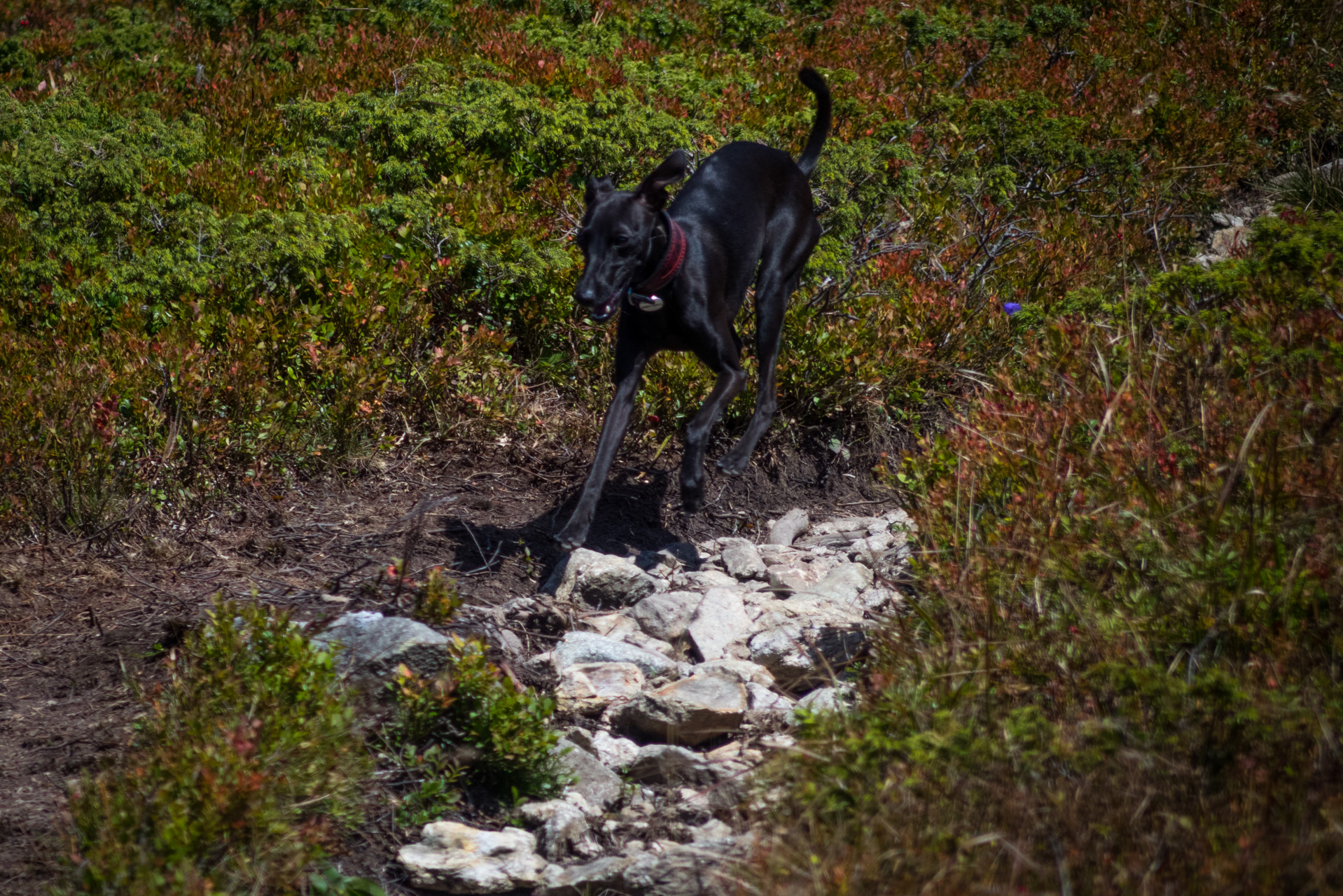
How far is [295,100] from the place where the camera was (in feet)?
25.6

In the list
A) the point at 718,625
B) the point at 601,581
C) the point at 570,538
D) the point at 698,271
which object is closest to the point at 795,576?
the point at 718,625

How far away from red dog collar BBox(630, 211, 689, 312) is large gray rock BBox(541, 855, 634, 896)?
254 cm

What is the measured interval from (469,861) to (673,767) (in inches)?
28.9

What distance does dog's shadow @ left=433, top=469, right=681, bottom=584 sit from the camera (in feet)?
15.7

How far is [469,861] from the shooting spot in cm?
295

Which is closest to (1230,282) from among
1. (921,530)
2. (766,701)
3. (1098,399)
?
(1098,399)

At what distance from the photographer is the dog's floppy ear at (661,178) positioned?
183 inches

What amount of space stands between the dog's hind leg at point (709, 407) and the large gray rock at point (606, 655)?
1039 millimetres

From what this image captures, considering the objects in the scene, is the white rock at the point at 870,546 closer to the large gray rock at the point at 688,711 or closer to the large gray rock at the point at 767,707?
the large gray rock at the point at 767,707

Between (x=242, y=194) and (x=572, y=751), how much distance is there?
14.9ft

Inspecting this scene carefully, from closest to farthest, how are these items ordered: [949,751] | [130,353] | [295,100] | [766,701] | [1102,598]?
1. [949,751]
2. [1102,598]
3. [766,701]
4. [130,353]
5. [295,100]

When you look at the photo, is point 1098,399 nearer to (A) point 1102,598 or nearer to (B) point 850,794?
(A) point 1102,598

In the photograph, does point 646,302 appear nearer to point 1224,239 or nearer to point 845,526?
point 845,526

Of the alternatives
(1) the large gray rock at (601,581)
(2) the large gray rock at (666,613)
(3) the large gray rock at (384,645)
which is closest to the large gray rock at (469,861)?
(3) the large gray rock at (384,645)
